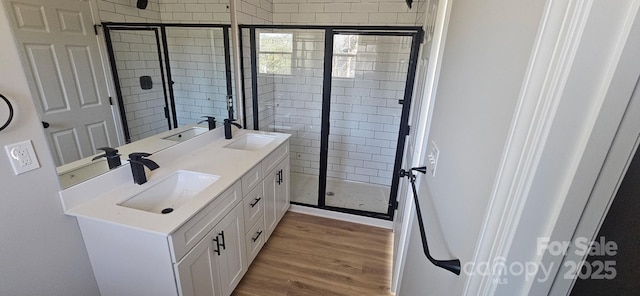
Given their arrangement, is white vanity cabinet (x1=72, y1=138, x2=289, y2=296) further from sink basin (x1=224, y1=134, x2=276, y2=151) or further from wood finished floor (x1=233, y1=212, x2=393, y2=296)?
sink basin (x1=224, y1=134, x2=276, y2=151)

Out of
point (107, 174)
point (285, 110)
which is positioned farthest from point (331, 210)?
point (107, 174)

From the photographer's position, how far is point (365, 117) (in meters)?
3.27

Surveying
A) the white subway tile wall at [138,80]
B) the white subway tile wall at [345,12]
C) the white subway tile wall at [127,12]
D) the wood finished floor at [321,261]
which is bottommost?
the wood finished floor at [321,261]

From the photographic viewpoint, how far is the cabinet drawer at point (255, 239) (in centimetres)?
192

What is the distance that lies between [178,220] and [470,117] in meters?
1.22

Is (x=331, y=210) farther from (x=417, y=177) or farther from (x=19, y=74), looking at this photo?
(x=19, y=74)

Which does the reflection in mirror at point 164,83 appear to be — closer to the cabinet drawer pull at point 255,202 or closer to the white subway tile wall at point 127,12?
the white subway tile wall at point 127,12

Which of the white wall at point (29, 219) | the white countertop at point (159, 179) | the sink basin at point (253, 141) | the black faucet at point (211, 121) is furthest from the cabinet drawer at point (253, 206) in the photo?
the white wall at point (29, 219)

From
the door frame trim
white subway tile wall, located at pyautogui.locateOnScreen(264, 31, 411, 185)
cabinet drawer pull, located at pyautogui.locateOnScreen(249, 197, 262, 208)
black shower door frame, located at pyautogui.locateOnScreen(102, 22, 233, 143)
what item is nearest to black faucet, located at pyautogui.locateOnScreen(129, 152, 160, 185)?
black shower door frame, located at pyautogui.locateOnScreen(102, 22, 233, 143)

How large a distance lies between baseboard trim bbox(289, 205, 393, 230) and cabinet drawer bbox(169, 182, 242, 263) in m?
1.24

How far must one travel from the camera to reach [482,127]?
64 centimetres

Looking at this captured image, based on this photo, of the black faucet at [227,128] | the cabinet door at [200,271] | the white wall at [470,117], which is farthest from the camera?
the black faucet at [227,128]

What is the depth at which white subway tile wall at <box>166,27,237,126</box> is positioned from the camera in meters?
1.93

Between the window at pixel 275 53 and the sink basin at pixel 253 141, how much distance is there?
93cm
